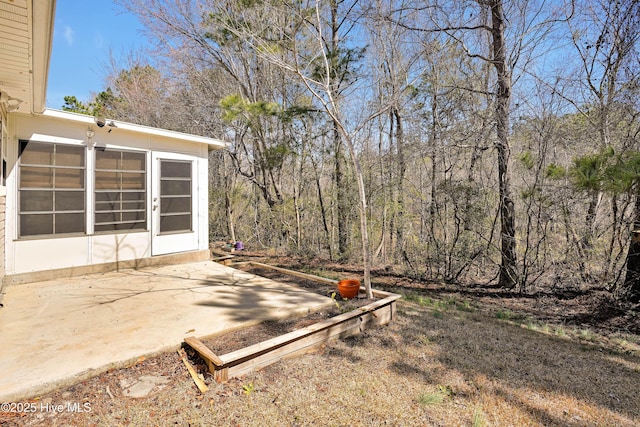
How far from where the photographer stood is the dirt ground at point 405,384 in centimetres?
179

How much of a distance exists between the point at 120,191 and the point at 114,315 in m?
2.51

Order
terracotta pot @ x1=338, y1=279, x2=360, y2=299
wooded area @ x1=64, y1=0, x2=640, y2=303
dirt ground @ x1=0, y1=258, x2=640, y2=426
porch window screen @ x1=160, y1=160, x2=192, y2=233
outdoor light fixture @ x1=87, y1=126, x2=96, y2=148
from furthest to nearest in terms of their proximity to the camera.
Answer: porch window screen @ x1=160, y1=160, x2=192, y2=233 → outdoor light fixture @ x1=87, y1=126, x2=96, y2=148 → wooded area @ x1=64, y1=0, x2=640, y2=303 → terracotta pot @ x1=338, y1=279, x2=360, y2=299 → dirt ground @ x1=0, y1=258, x2=640, y2=426

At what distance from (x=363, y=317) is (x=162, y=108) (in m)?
10.4

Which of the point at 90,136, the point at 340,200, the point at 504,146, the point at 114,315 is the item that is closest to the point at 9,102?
the point at 90,136

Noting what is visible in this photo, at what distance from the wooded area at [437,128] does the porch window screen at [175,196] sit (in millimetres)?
2098

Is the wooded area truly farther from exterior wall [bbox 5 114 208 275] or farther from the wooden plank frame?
exterior wall [bbox 5 114 208 275]

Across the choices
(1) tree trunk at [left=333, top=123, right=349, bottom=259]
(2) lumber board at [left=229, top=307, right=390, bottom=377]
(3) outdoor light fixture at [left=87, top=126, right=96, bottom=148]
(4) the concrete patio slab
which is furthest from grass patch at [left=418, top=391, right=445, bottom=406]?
(3) outdoor light fixture at [left=87, top=126, right=96, bottom=148]

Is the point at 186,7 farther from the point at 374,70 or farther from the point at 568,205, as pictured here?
the point at 568,205

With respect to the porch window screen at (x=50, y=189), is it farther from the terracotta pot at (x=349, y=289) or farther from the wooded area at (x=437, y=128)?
the terracotta pot at (x=349, y=289)

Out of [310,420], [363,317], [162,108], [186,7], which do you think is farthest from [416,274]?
[162,108]

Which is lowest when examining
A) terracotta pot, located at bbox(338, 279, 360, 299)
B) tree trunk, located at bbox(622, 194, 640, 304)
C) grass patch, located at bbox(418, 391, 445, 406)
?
grass patch, located at bbox(418, 391, 445, 406)

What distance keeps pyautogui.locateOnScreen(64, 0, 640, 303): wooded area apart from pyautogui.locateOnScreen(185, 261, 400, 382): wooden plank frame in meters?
0.51

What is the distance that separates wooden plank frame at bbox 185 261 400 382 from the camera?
2111mm

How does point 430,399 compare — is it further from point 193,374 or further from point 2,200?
point 2,200
